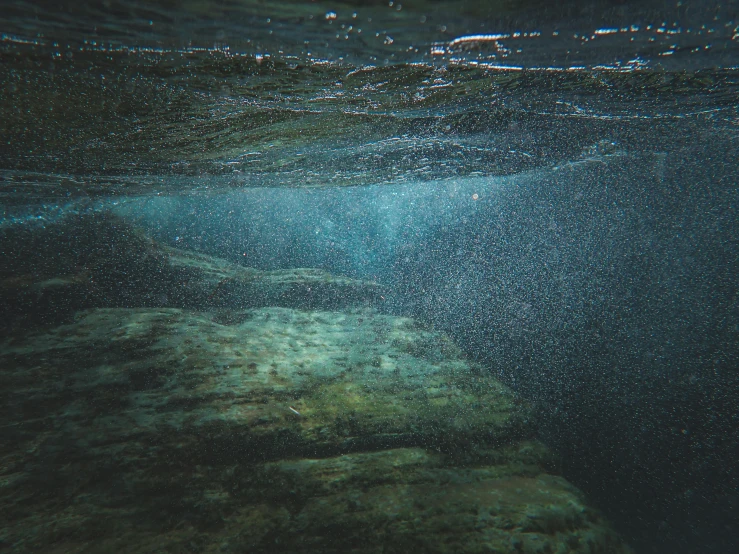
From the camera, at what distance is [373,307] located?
1402 cm

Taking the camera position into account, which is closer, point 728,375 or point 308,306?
point 728,375

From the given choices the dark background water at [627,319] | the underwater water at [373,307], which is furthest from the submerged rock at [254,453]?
the dark background water at [627,319]

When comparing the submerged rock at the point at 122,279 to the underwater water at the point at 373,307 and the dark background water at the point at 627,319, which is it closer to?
the underwater water at the point at 373,307

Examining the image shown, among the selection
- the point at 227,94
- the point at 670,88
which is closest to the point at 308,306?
the point at 227,94

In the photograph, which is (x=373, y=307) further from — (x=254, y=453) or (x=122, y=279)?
(x=122, y=279)

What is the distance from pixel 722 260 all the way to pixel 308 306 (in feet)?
49.3

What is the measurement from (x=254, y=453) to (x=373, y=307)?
9006mm

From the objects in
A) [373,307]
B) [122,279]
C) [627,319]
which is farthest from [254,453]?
[627,319]

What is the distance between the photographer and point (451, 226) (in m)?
22.2

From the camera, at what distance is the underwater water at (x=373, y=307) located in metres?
4.37

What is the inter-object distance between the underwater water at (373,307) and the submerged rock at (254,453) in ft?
0.13

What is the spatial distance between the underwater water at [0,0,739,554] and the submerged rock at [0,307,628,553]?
41mm

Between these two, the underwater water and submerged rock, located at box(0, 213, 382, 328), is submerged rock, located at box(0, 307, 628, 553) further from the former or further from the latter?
submerged rock, located at box(0, 213, 382, 328)

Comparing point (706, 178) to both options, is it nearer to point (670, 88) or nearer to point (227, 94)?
point (670, 88)
